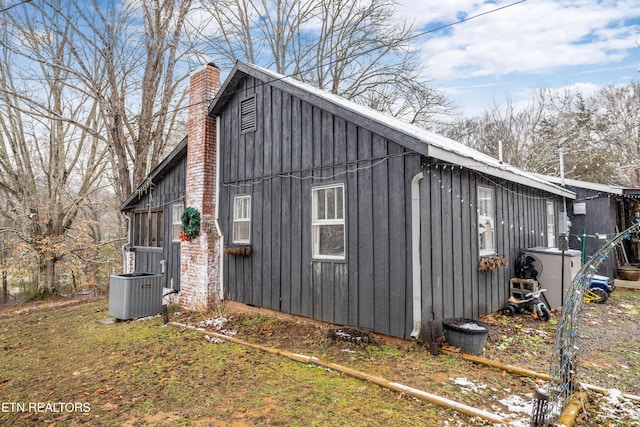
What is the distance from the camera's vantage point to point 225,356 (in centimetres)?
532

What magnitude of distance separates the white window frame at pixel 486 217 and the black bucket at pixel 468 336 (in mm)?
2105

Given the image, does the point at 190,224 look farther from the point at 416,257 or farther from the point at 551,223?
the point at 551,223

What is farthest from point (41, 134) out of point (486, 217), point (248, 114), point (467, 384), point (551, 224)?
point (551, 224)

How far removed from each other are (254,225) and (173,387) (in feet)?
12.7

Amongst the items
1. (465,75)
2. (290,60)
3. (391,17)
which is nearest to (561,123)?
(465,75)

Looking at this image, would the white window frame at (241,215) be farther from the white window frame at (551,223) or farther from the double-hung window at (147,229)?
the white window frame at (551,223)

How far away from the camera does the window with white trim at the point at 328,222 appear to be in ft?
20.2

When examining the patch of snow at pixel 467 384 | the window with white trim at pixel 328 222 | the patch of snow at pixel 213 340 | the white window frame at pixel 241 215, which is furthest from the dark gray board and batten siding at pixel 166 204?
the patch of snow at pixel 467 384

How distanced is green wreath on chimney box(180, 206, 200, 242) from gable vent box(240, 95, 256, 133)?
223cm

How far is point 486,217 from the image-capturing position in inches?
277

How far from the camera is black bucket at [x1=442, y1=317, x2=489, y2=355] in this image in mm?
A: 4836

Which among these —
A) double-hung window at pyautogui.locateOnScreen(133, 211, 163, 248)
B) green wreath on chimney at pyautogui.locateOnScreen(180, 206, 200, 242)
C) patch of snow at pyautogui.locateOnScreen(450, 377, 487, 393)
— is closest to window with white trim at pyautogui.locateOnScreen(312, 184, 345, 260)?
patch of snow at pyautogui.locateOnScreen(450, 377, 487, 393)

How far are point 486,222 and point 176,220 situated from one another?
775 cm

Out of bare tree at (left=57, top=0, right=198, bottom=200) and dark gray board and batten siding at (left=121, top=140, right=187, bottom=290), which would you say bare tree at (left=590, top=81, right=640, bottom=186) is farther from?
bare tree at (left=57, top=0, right=198, bottom=200)
